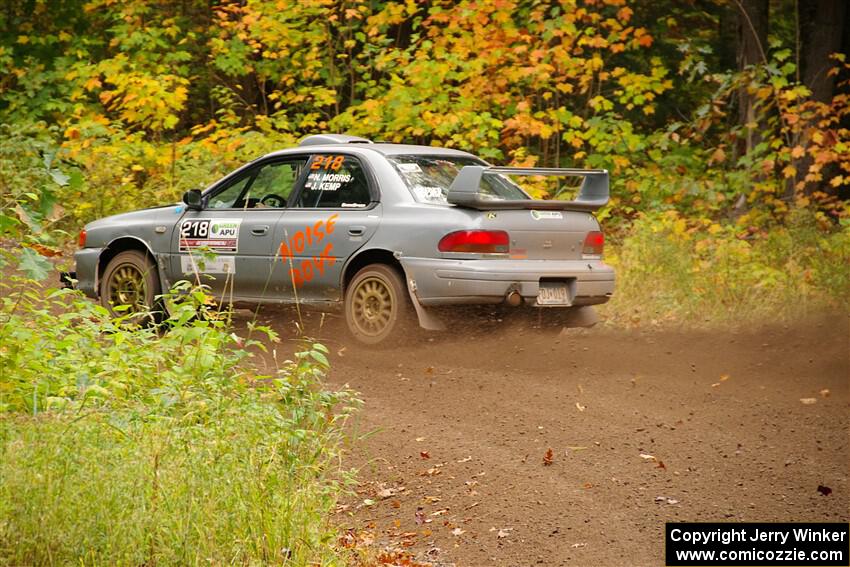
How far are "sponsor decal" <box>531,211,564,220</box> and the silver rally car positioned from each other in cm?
1

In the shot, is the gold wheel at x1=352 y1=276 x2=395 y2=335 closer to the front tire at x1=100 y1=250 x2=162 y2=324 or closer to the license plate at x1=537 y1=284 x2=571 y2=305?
the license plate at x1=537 y1=284 x2=571 y2=305

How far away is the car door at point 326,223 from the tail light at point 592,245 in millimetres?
1686

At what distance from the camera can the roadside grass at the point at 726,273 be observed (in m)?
11.5

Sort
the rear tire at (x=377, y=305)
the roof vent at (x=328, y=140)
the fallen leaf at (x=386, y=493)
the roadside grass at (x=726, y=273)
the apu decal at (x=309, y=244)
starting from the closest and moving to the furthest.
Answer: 1. the fallen leaf at (x=386, y=493)
2. the rear tire at (x=377, y=305)
3. the apu decal at (x=309, y=244)
4. the roof vent at (x=328, y=140)
5. the roadside grass at (x=726, y=273)

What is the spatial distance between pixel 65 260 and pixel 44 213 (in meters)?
9.67

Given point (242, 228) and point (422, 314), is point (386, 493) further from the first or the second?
point (242, 228)

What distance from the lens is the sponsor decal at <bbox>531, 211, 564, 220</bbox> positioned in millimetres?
9562

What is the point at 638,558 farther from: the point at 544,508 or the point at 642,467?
the point at 642,467

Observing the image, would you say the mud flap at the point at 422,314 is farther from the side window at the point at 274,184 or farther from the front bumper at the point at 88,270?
the front bumper at the point at 88,270

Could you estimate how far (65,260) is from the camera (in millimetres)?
15352

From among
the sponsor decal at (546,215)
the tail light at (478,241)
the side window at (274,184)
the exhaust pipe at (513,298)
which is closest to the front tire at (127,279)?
the side window at (274,184)

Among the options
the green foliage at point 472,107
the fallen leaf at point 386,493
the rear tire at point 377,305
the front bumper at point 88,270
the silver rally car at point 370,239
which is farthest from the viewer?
the green foliage at point 472,107

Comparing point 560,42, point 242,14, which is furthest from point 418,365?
point 242,14

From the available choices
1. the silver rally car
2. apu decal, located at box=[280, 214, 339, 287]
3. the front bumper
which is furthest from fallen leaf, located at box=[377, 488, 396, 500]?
the front bumper
